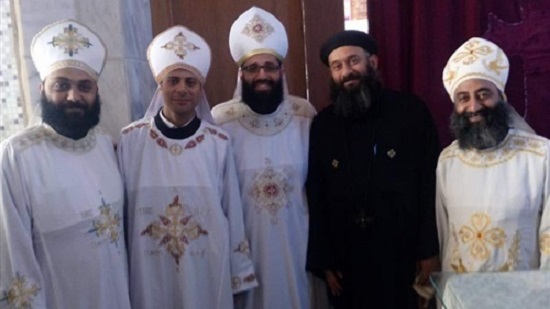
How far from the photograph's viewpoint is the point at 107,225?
8.57 ft

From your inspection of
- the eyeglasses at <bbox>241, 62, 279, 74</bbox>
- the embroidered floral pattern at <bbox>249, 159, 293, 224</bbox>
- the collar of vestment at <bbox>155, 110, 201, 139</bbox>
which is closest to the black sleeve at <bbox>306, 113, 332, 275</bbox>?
the embroidered floral pattern at <bbox>249, 159, 293, 224</bbox>

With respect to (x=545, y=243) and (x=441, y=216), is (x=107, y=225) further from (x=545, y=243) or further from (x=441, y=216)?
(x=545, y=243)

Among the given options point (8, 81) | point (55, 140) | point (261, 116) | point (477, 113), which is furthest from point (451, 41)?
point (8, 81)

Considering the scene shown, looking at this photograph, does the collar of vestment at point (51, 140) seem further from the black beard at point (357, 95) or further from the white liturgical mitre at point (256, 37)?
the black beard at point (357, 95)

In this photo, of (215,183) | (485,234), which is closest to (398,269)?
(485,234)

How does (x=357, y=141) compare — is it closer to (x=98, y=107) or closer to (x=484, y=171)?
(x=484, y=171)

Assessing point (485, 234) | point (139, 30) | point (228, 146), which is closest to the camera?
point (485, 234)

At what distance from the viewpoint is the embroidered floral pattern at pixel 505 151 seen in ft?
8.83

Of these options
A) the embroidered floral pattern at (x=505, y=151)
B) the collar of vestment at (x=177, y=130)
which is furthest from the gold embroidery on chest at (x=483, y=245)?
the collar of vestment at (x=177, y=130)

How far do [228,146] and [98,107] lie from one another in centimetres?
64

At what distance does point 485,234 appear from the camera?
269 cm

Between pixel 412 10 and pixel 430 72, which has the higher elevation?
pixel 412 10

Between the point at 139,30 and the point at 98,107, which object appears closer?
the point at 98,107

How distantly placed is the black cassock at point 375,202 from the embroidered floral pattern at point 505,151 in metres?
0.26
